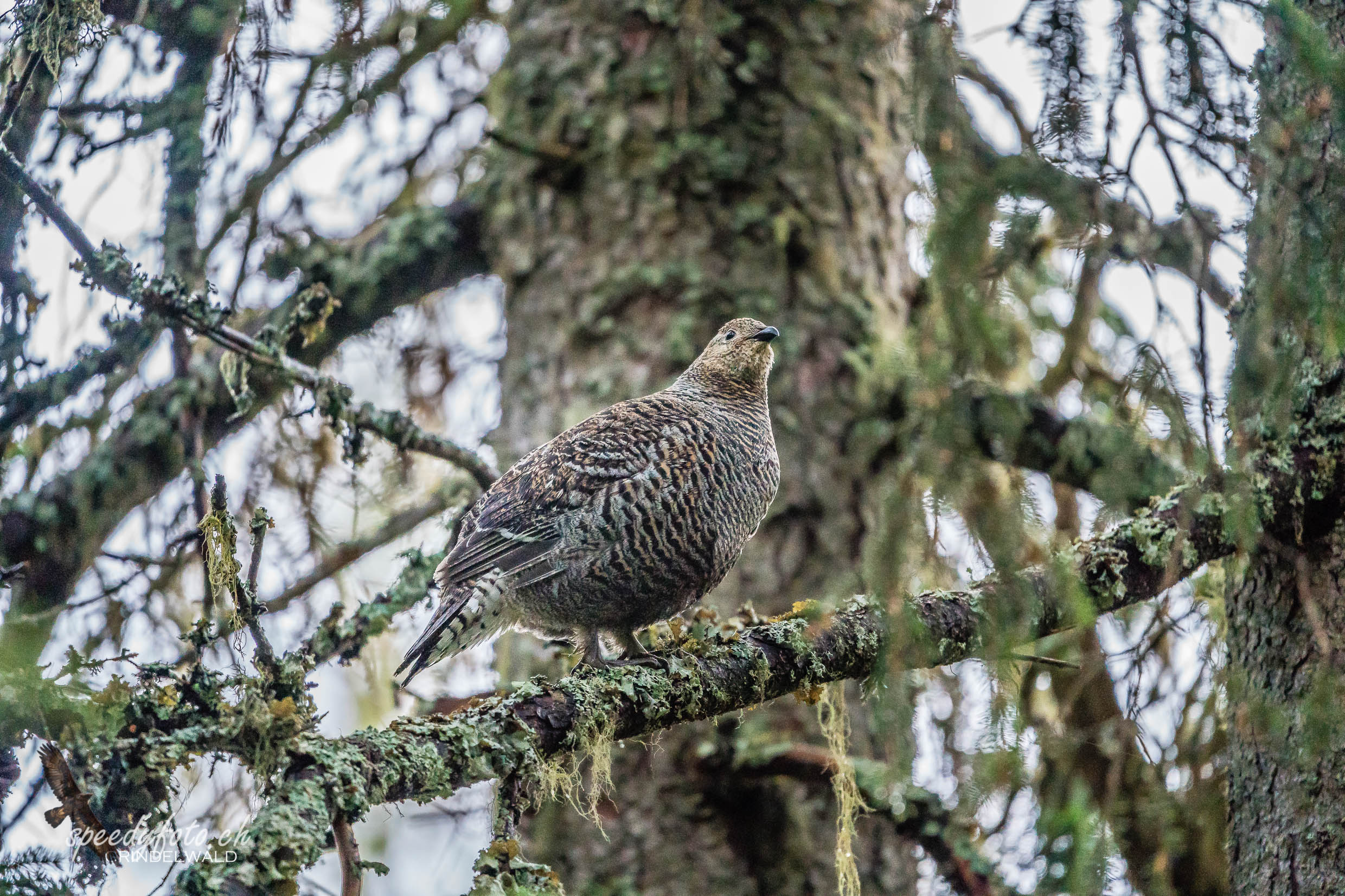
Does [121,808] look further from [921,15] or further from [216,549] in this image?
[921,15]

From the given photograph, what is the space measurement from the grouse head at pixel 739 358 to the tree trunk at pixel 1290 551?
180cm

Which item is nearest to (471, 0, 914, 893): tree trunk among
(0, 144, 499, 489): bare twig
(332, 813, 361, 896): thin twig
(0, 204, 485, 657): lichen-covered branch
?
(0, 204, 485, 657): lichen-covered branch

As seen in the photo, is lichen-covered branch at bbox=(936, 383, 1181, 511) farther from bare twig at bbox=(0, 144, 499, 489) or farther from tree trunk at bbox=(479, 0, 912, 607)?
Result: bare twig at bbox=(0, 144, 499, 489)

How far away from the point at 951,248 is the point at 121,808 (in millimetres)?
2207

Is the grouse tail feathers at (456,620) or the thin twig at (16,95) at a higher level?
the thin twig at (16,95)

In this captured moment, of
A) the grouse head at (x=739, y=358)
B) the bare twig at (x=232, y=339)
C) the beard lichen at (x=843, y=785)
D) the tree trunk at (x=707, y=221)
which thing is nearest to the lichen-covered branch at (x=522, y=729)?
the beard lichen at (x=843, y=785)

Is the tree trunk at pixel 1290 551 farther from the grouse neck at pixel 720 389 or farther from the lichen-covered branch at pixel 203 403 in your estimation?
the lichen-covered branch at pixel 203 403

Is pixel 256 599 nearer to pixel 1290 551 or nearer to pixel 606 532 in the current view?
pixel 606 532

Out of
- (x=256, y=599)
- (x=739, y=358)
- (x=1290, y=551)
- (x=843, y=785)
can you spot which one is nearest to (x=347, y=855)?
(x=256, y=599)

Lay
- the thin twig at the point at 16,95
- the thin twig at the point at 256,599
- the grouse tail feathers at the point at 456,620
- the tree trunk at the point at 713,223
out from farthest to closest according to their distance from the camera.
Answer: the tree trunk at the point at 713,223, the grouse tail feathers at the point at 456,620, the thin twig at the point at 16,95, the thin twig at the point at 256,599

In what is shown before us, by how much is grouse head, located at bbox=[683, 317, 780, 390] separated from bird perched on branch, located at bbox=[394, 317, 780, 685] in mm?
416

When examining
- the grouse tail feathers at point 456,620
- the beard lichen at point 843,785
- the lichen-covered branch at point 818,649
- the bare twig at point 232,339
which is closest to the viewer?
the lichen-covered branch at point 818,649

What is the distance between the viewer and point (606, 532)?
385cm

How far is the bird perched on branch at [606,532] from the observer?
3.82m
